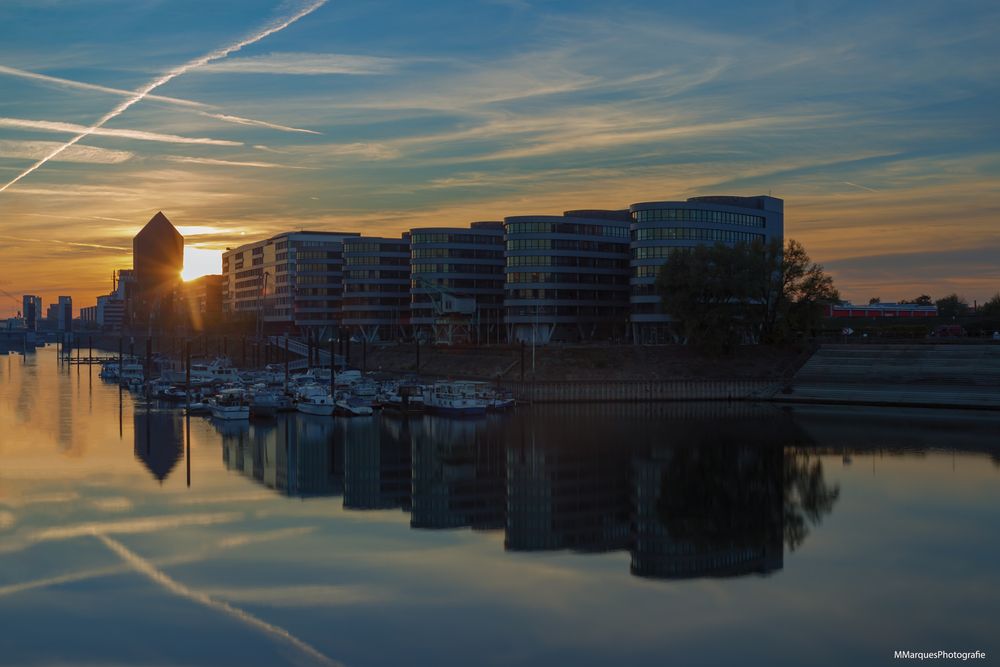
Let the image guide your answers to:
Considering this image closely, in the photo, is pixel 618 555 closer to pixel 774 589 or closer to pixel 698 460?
pixel 774 589

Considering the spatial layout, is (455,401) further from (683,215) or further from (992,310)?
(992,310)

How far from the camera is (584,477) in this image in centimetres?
7081

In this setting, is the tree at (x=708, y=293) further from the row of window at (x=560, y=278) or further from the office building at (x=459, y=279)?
the office building at (x=459, y=279)

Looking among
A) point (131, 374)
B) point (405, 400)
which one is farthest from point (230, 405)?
Result: point (131, 374)

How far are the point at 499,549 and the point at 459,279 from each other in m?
138

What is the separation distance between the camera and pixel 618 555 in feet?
160

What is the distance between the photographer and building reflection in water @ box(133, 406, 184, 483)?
Answer: 77.4 m

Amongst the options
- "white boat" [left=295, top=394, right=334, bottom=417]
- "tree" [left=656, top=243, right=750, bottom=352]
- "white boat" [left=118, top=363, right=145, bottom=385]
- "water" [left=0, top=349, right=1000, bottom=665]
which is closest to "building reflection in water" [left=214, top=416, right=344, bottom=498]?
"water" [left=0, top=349, right=1000, bottom=665]

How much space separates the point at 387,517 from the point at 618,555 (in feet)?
53.1

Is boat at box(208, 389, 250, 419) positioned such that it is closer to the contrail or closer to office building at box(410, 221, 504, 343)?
the contrail

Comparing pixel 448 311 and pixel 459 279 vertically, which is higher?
pixel 459 279

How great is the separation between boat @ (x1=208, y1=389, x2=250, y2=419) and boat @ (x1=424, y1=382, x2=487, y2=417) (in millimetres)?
22582

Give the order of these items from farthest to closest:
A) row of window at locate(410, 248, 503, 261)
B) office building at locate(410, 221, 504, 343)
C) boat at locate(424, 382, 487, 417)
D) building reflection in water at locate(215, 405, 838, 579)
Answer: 1. row of window at locate(410, 248, 503, 261)
2. office building at locate(410, 221, 504, 343)
3. boat at locate(424, 382, 487, 417)
4. building reflection in water at locate(215, 405, 838, 579)

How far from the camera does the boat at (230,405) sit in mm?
110312
